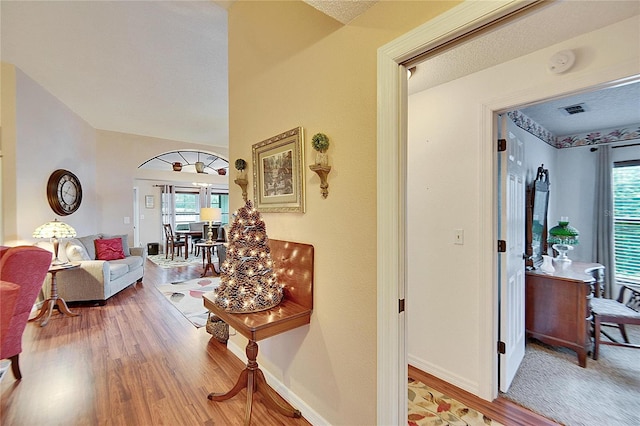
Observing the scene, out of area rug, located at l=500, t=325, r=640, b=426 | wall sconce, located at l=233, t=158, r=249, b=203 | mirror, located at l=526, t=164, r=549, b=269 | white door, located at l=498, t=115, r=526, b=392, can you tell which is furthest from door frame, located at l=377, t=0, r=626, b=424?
mirror, located at l=526, t=164, r=549, b=269

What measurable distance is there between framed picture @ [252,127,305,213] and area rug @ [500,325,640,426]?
2137mm

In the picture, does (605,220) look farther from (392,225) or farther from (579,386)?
(392,225)

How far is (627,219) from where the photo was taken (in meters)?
3.64

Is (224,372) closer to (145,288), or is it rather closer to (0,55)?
(145,288)

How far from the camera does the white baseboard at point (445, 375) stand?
80.5 inches

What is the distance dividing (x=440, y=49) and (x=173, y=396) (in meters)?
2.72

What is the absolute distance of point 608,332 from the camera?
3.11 meters

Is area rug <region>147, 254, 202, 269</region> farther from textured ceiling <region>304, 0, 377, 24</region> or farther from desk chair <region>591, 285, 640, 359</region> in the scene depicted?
desk chair <region>591, 285, 640, 359</region>

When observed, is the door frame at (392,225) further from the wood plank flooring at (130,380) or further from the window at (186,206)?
the window at (186,206)

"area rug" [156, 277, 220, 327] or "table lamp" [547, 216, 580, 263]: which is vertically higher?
"table lamp" [547, 216, 580, 263]

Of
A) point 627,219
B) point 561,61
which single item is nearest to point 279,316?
point 561,61

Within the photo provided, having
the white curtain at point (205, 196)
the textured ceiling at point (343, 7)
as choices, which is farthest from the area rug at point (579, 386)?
the white curtain at point (205, 196)

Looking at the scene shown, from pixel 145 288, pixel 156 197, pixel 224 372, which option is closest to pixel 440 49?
pixel 224 372

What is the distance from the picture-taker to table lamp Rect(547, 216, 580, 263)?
296 cm
